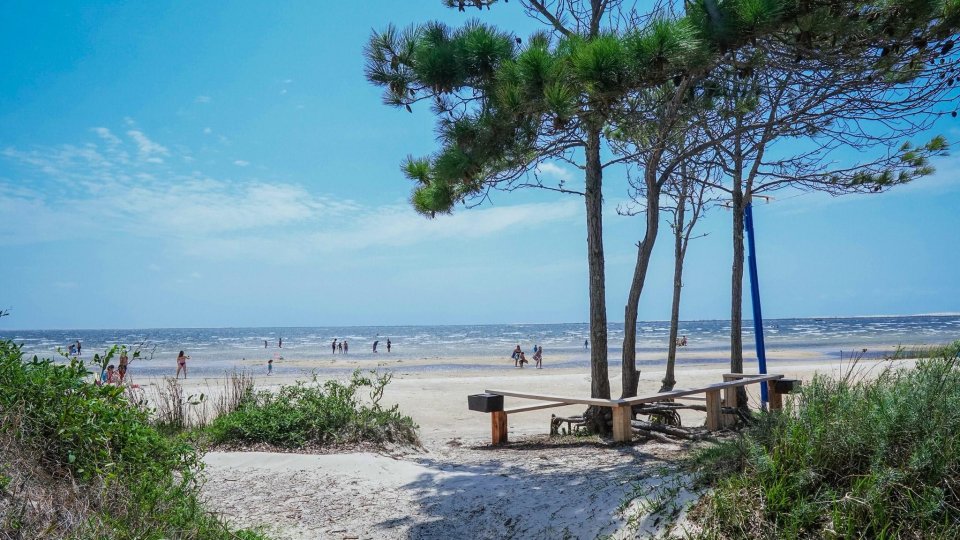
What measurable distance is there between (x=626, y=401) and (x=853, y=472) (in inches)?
172

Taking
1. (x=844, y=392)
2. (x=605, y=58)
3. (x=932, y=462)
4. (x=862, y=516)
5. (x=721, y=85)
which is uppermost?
(x=721, y=85)

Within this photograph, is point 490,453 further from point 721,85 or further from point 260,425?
point 721,85

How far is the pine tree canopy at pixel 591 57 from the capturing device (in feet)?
16.3

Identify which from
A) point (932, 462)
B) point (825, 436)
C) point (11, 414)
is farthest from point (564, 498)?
point (11, 414)

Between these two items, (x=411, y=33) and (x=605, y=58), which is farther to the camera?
(x=411, y=33)

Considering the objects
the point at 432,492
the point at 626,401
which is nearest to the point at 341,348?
the point at 626,401

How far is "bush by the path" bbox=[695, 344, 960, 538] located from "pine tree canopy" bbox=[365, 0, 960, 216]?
8.29 ft

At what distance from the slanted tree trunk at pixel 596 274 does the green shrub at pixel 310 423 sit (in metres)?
2.40

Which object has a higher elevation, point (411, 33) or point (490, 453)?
point (411, 33)

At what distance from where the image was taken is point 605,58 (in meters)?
5.09

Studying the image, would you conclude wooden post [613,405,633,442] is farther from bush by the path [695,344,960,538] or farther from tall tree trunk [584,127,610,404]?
bush by the path [695,344,960,538]

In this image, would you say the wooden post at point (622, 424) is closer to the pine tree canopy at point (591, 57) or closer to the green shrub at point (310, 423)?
the green shrub at point (310, 423)

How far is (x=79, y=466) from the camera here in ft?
12.4

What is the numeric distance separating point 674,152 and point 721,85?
7.55 ft
